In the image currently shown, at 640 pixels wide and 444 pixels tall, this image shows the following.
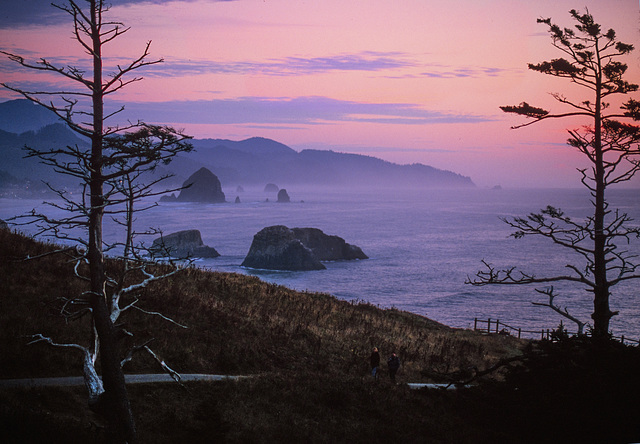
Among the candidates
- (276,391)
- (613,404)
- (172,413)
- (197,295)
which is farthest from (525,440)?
Result: (197,295)

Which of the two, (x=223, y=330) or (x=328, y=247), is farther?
(x=328, y=247)

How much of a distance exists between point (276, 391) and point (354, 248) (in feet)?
259

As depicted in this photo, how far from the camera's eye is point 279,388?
14711 mm

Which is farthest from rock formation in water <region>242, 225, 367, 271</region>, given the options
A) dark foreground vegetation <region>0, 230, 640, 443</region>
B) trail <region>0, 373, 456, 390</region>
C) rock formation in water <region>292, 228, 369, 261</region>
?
trail <region>0, 373, 456, 390</region>

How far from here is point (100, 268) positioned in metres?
9.36

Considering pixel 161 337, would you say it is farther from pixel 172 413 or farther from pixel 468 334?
pixel 468 334

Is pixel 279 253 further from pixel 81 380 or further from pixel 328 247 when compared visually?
pixel 81 380

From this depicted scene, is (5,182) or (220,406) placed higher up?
(5,182)

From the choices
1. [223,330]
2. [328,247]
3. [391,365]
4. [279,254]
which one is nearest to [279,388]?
[391,365]

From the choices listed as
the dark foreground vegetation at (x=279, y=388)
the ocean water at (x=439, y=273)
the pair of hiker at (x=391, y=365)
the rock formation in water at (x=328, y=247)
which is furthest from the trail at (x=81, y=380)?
the rock formation in water at (x=328, y=247)

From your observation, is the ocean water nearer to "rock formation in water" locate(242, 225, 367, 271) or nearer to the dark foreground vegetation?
"rock formation in water" locate(242, 225, 367, 271)

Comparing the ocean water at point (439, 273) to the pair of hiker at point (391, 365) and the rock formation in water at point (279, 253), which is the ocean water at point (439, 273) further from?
the pair of hiker at point (391, 365)

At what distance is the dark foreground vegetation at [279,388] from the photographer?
35.0 feet

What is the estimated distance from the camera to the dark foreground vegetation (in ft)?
35.0
